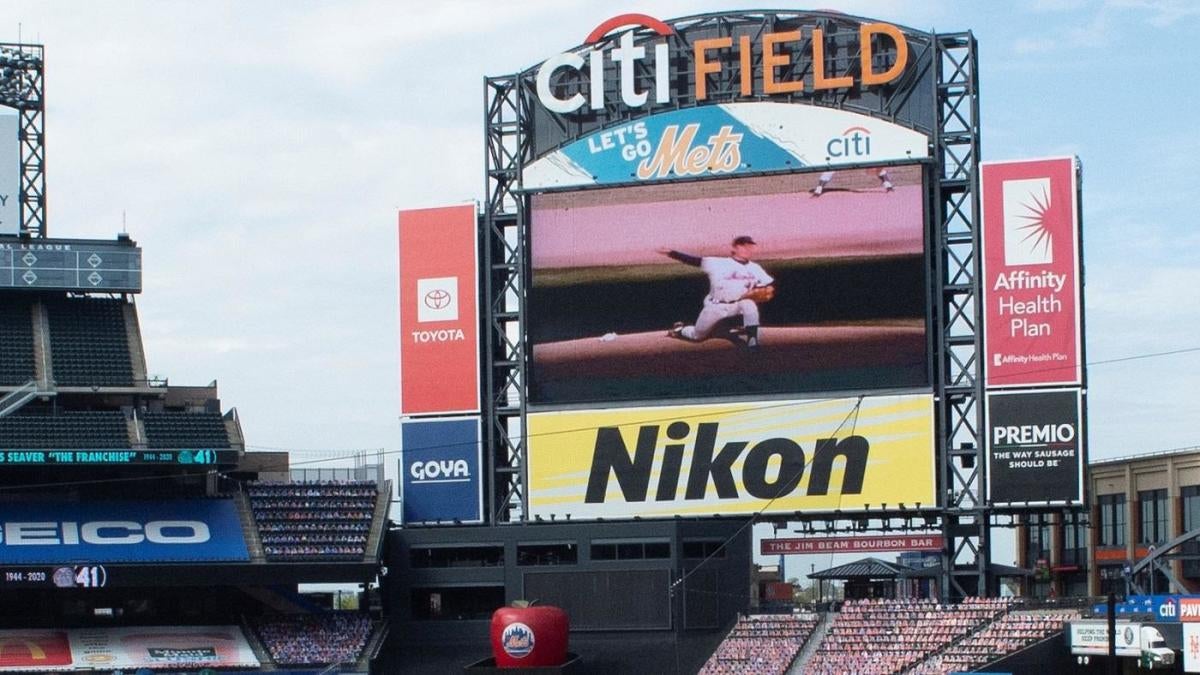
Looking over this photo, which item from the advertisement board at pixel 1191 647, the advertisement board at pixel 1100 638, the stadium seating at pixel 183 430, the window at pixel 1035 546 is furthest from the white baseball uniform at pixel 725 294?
the window at pixel 1035 546

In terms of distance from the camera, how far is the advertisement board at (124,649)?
60.4 metres

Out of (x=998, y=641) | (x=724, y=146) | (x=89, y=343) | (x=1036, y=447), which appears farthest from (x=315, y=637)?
(x=1036, y=447)

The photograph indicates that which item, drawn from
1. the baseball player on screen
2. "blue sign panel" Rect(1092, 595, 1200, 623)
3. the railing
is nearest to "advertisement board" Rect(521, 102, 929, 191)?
the baseball player on screen

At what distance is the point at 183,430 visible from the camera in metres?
62.6

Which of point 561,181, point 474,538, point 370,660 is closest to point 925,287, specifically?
point 561,181

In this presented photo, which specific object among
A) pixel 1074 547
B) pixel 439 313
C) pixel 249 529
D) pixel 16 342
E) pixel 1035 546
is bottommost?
pixel 1035 546

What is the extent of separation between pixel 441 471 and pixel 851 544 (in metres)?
13.6

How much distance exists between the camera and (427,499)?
6231cm

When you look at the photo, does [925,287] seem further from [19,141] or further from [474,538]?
[19,141]

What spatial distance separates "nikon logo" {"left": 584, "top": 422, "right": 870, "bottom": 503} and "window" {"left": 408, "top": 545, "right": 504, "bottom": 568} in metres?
3.63

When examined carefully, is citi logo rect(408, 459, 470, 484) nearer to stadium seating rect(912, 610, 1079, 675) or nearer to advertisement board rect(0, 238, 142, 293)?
advertisement board rect(0, 238, 142, 293)

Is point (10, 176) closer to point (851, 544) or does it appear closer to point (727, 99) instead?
point (727, 99)

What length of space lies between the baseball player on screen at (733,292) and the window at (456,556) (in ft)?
30.3

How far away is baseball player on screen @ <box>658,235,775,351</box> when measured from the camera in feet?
196
